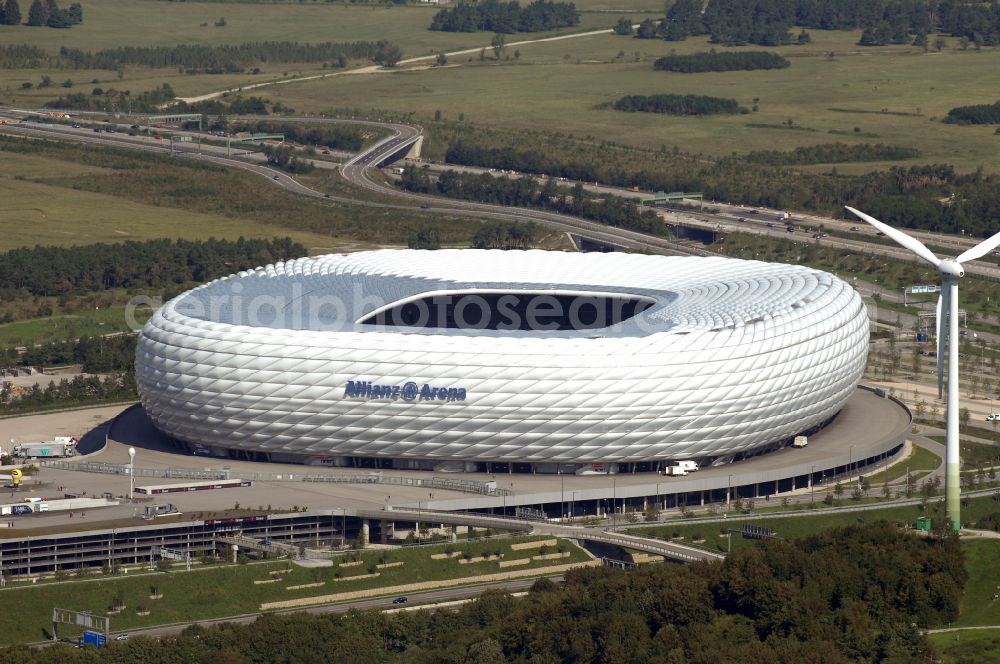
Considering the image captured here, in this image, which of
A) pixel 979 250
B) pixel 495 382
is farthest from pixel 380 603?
pixel 979 250

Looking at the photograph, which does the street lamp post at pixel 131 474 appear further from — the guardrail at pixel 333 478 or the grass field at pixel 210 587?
the grass field at pixel 210 587

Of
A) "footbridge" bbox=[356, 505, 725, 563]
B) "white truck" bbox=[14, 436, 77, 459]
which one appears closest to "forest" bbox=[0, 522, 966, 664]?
"footbridge" bbox=[356, 505, 725, 563]

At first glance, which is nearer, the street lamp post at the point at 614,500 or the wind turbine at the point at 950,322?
the wind turbine at the point at 950,322

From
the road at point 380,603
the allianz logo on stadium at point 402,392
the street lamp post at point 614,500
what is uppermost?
the allianz logo on stadium at point 402,392

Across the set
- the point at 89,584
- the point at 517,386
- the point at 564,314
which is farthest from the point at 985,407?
the point at 89,584

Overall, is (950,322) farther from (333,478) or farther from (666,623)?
(333,478)

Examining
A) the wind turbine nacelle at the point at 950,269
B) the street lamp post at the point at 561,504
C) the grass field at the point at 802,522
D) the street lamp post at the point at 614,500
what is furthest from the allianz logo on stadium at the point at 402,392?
the wind turbine nacelle at the point at 950,269

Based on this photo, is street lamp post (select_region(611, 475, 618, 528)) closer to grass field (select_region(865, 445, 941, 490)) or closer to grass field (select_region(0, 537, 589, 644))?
grass field (select_region(0, 537, 589, 644))

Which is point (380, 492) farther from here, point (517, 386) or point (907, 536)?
point (907, 536)
